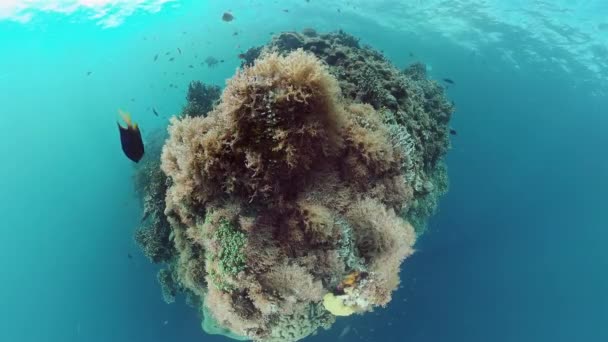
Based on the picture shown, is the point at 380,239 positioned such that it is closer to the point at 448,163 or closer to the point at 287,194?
the point at 287,194

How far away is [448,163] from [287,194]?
67.7 feet

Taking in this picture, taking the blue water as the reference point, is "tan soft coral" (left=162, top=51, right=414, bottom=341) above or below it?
above

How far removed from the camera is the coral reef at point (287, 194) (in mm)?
3908

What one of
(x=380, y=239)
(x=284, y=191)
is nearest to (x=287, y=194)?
(x=284, y=191)

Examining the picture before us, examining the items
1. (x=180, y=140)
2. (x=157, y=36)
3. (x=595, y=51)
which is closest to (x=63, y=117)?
(x=157, y=36)

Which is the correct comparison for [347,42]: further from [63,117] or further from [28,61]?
[28,61]

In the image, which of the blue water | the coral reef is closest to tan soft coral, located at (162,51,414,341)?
the coral reef

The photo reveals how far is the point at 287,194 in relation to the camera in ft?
15.2

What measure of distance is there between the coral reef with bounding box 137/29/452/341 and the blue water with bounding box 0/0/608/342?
11858mm

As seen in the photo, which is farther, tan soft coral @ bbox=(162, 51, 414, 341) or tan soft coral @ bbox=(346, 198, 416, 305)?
tan soft coral @ bbox=(346, 198, 416, 305)

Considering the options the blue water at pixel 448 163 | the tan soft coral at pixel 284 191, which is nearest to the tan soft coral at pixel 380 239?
the tan soft coral at pixel 284 191

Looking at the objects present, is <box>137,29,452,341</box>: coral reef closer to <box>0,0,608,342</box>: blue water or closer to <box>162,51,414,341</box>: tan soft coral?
<box>162,51,414,341</box>: tan soft coral

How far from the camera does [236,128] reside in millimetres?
3986

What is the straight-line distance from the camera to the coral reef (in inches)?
154
